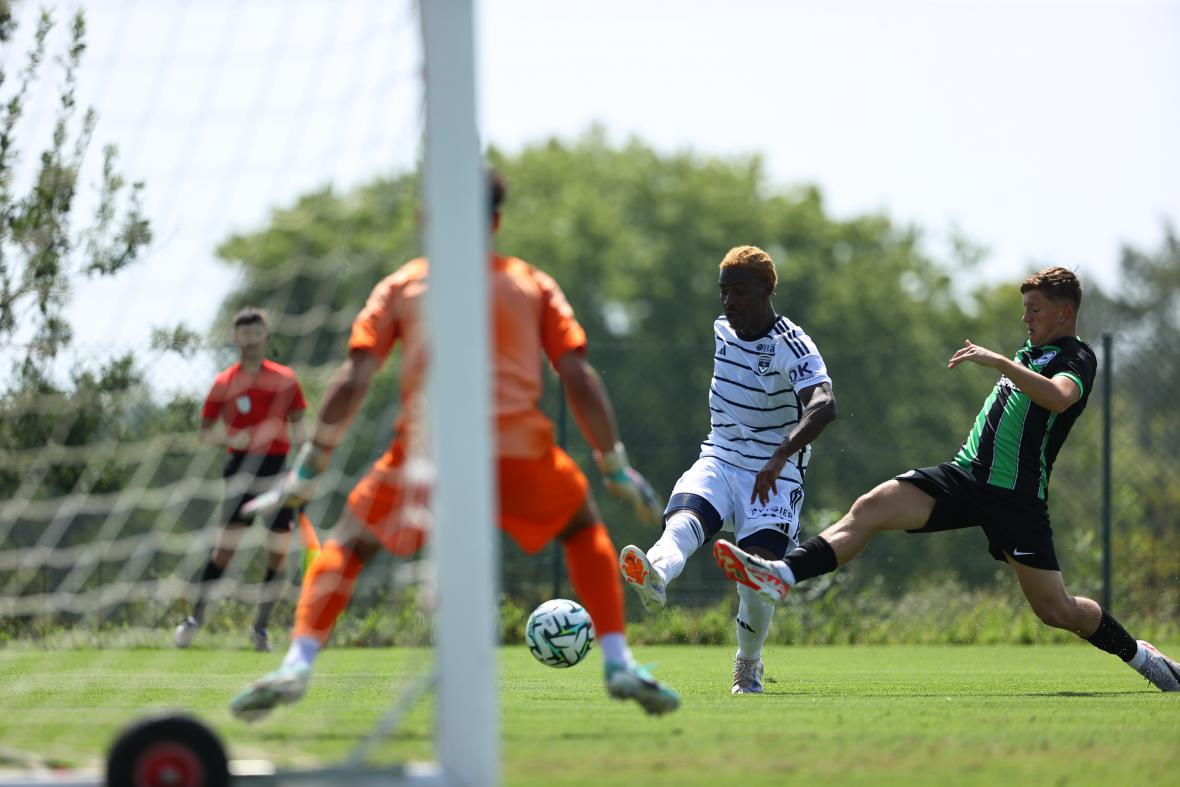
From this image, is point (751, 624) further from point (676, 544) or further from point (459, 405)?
point (459, 405)

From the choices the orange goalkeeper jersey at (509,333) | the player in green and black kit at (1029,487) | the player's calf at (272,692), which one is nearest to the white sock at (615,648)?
the orange goalkeeper jersey at (509,333)

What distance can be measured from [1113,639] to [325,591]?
402cm

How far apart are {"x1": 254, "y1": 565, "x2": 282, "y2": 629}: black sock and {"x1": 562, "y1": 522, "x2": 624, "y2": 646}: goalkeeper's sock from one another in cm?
553

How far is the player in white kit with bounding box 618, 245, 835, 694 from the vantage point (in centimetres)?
717

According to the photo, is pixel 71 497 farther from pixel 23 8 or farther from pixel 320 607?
pixel 320 607

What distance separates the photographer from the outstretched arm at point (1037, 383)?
6781 millimetres

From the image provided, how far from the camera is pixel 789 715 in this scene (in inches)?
230

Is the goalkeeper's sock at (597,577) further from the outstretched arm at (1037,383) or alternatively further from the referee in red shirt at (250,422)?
the referee in red shirt at (250,422)

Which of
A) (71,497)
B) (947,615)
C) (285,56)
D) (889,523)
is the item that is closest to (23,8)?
(71,497)

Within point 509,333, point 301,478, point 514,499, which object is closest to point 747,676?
point 514,499

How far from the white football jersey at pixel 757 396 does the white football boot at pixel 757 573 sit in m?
1.03

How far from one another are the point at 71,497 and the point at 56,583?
1058mm

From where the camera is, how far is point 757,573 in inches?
254

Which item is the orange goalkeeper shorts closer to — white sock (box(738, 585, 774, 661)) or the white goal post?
the white goal post
